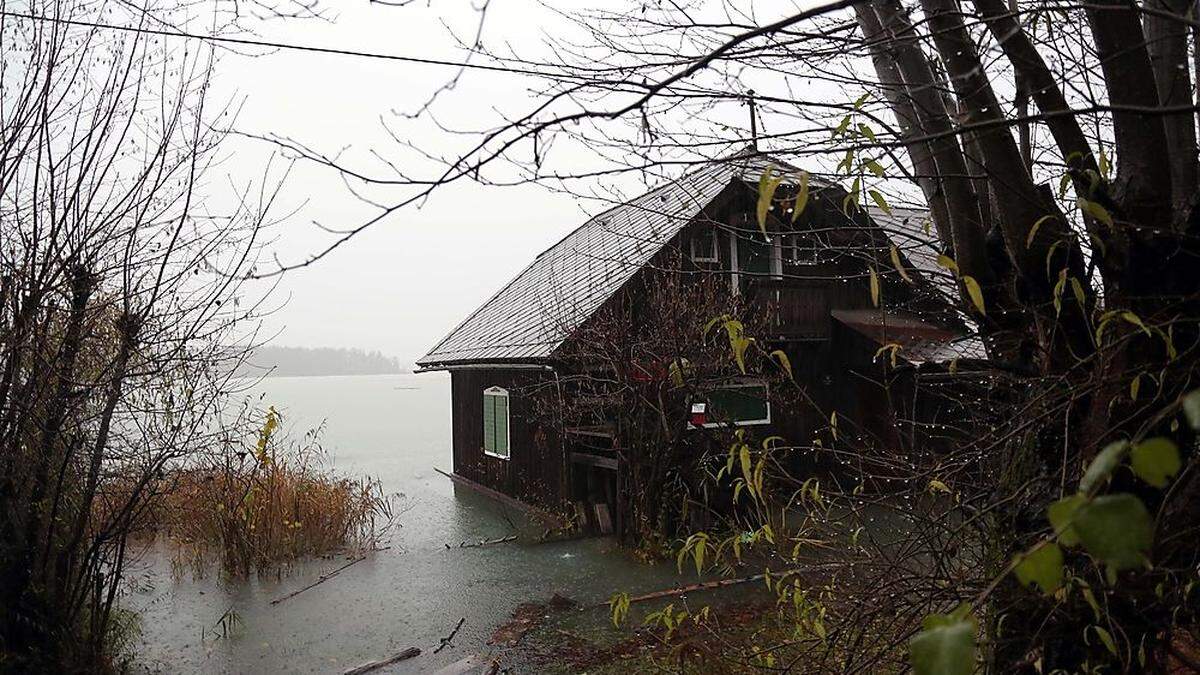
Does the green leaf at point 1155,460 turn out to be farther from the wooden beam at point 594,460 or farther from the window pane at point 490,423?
the window pane at point 490,423

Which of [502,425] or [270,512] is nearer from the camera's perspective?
[270,512]

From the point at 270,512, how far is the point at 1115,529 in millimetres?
8703

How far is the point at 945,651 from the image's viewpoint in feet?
2.36

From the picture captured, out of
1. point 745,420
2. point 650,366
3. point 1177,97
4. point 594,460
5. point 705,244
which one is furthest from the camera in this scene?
point 745,420

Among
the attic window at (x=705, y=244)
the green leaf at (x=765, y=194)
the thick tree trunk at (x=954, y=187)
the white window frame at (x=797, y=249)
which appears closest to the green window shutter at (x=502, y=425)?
the attic window at (x=705, y=244)

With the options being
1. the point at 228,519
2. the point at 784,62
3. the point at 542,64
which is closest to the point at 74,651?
the point at 228,519

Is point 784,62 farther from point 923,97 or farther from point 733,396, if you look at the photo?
point 733,396

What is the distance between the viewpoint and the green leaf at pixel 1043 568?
2.38ft

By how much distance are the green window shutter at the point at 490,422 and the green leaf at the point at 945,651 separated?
11.6 meters

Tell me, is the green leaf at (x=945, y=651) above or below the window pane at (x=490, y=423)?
above

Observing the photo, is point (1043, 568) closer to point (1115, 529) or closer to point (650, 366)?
point (1115, 529)

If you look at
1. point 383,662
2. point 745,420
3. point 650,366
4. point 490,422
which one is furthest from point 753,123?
point 490,422

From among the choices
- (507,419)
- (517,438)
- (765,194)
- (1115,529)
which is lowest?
(517,438)

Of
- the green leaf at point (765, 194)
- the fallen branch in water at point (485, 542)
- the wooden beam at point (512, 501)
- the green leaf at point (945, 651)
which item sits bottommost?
the fallen branch in water at point (485, 542)
